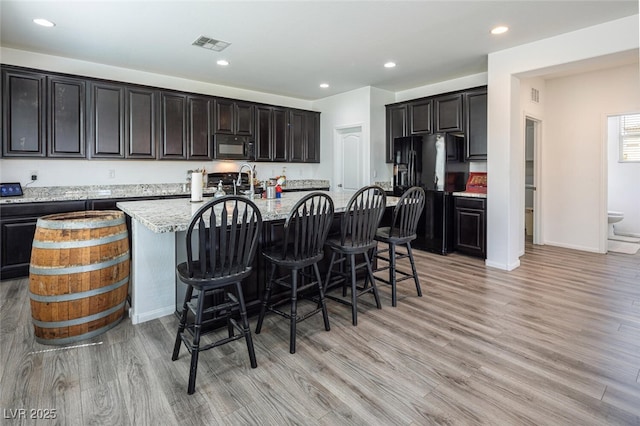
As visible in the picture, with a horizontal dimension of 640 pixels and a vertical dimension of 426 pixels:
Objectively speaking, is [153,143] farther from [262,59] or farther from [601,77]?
[601,77]

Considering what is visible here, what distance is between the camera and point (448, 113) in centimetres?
490

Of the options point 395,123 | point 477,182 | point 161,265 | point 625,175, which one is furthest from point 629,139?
point 161,265

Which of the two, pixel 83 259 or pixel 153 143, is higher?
pixel 153 143

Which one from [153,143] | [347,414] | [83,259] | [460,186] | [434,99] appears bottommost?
[347,414]

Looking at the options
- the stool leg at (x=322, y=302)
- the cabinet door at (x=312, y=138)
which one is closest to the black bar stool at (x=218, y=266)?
the stool leg at (x=322, y=302)

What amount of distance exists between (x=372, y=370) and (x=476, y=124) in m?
3.83

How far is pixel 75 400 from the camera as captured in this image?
1.71 m

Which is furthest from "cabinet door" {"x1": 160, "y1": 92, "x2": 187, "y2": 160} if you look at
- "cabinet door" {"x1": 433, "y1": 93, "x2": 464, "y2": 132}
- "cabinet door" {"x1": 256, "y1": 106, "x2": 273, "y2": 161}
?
"cabinet door" {"x1": 433, "y1": 93, "x2": 464, "y2": 132}

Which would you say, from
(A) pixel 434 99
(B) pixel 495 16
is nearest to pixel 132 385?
(B) pixel 495 16

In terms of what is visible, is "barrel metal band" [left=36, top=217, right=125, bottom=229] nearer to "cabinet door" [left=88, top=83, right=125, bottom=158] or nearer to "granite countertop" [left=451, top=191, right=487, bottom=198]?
"cabinet door" [left=88, top=83, right=125, bottom=158]

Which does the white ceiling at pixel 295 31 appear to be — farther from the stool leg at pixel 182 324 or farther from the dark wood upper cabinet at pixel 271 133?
the stool leg at pixel 182 324

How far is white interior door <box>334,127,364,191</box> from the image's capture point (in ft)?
19.4

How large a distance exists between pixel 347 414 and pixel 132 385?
117cm

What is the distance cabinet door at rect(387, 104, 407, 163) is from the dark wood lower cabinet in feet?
5.00
